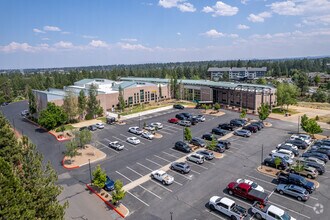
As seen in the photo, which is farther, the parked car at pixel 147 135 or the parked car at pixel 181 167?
the parked car at pixel 147 135

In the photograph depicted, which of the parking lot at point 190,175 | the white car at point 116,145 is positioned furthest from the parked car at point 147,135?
the white car at point 116,145

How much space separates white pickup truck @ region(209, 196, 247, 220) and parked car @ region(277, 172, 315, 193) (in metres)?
9.54

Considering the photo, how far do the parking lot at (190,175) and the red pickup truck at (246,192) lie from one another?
66 centimetres

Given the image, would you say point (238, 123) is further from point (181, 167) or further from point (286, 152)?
point (181, 167)

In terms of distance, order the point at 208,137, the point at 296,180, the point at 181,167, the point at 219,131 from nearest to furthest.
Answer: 1. the point at 296,180
2. the point at 181,167
3. the point at 208,137
4. the point at 219,131

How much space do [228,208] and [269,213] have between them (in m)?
3.92

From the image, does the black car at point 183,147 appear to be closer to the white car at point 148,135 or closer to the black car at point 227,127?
the white car at point 148,135

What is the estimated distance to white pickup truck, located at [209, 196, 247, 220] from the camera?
2488 cm

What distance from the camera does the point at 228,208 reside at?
25.5 meters

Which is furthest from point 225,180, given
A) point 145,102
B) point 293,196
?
point 145,102

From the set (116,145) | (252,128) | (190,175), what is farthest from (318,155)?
(116,145)

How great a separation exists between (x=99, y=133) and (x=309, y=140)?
42711 mm

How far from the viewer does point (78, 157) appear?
4212cm

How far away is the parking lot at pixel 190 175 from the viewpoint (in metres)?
26.9
